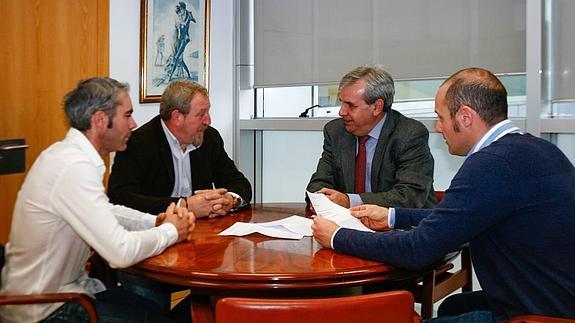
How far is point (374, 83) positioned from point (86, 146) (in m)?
1.51

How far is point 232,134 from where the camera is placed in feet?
15.4

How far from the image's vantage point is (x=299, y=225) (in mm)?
2320

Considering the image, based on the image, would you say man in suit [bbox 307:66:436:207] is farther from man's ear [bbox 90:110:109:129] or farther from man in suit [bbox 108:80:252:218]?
man's ear [bbox 90:110:109:129]

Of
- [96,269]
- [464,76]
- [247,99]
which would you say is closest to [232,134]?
[247,99]

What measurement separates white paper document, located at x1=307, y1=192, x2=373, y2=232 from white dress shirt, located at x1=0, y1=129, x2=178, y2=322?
1.98 ft

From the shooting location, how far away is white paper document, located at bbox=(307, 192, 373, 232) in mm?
2146

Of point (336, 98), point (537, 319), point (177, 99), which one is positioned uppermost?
point (336, 98)

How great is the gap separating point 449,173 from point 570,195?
6.62 feet

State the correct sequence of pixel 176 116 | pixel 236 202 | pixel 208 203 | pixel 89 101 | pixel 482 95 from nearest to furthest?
pixel 482 95 → pixel 89 101 → pixel 208 203 → pixel 236 202 → pixel 176 116

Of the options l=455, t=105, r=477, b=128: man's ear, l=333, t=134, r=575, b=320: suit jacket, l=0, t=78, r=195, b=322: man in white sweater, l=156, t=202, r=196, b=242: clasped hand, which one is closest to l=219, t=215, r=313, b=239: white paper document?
l=156, t=202, r=196, b=242: clasped hand

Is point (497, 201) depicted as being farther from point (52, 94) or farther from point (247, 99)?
point (247, 99)

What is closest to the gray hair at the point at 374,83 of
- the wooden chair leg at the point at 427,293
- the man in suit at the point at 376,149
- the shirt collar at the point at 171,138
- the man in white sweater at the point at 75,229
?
the man in suit at the point at 376,149

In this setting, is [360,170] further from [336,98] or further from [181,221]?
[336,98]

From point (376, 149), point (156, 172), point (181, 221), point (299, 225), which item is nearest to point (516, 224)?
point (299, 225)
